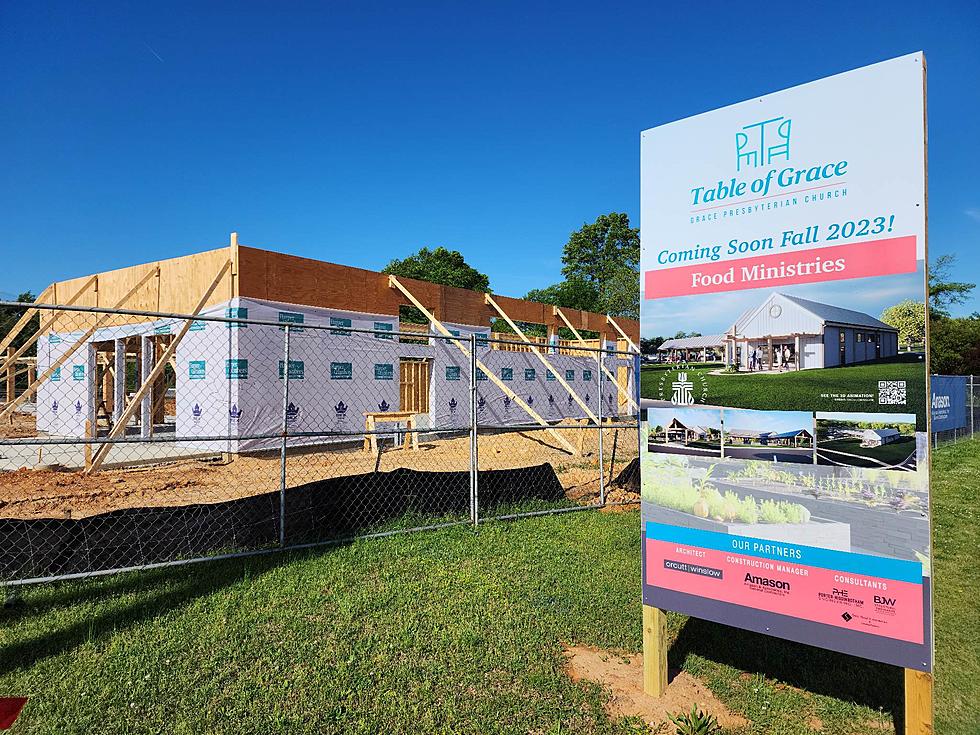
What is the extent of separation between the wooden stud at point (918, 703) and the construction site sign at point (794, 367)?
3.1 inches

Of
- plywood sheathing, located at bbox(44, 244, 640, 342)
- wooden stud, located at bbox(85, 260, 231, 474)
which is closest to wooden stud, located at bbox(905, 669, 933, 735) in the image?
wooden stud, located at bbox(85, 260, 231, 474)

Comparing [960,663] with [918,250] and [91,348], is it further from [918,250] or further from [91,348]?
[91,348]

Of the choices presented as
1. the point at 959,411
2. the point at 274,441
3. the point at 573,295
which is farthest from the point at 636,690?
the point at 573,295

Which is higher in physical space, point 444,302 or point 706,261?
point 444,302

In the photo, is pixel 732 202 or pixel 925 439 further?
pixel 732 202

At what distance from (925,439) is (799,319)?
715 millimetres

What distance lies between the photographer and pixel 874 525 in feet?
8.30

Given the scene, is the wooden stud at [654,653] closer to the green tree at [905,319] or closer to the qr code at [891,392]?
the qr code at [891,392]

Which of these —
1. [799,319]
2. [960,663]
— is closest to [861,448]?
[799,319]

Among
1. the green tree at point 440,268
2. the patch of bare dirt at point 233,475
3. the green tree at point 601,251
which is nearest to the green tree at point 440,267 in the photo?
the green tree at point 440,268

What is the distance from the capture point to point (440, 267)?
5338 cm

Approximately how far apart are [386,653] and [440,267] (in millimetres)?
51206

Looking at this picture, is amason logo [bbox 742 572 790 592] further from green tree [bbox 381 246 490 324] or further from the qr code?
green tree [bbox 381 246 490 324]

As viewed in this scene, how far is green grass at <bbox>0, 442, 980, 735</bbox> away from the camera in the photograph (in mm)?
2941
